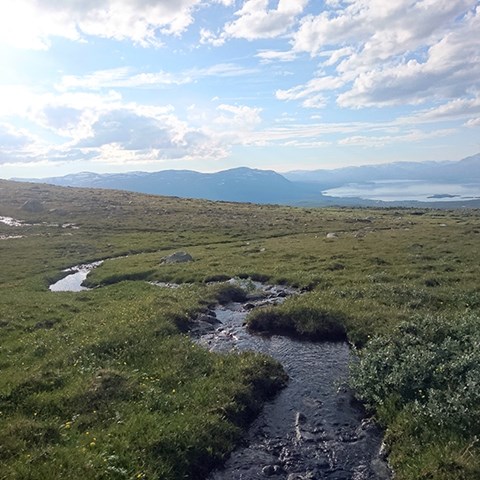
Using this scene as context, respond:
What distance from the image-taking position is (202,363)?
20.9m

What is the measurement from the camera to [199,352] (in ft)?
71.8

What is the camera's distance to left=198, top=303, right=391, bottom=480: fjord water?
Result: 47.1ft

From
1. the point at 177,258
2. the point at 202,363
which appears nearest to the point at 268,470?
the point at 202,363

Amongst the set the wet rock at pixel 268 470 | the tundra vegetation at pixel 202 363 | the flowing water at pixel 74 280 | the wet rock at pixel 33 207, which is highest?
the wet rock at pixel 33 207

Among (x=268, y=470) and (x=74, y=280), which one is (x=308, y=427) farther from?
(x=74, y=280)

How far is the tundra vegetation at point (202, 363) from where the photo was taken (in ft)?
45.9

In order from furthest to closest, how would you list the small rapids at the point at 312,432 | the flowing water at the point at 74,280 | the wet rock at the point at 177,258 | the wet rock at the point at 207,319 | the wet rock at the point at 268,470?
1. the wet rock at the point at 177,258
2. the flowing water at the point at 74,280
3. the wet rock at the point at 207,319
4. the small rapids at the point at 312,432
5. the wet rock at the point at 268,470

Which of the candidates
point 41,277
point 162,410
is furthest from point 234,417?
point 41,277

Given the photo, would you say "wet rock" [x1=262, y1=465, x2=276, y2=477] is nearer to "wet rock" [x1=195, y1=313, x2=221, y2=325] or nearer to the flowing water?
"wet rock" [x1=195, y1=313, x2=221, y2=325]

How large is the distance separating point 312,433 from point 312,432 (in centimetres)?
6

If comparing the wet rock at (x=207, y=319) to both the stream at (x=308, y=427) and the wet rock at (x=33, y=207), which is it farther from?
the wet rock at (x=33, y=207)

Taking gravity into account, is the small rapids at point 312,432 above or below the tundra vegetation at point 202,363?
below

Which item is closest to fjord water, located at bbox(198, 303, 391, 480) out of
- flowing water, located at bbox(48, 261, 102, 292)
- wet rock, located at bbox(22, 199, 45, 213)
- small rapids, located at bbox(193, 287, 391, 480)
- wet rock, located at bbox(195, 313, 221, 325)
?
small rapids, located at bbox(193, 287, 391, 480)

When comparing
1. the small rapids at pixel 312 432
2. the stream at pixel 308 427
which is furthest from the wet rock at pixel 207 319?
the small rapids at pixel 312 432
